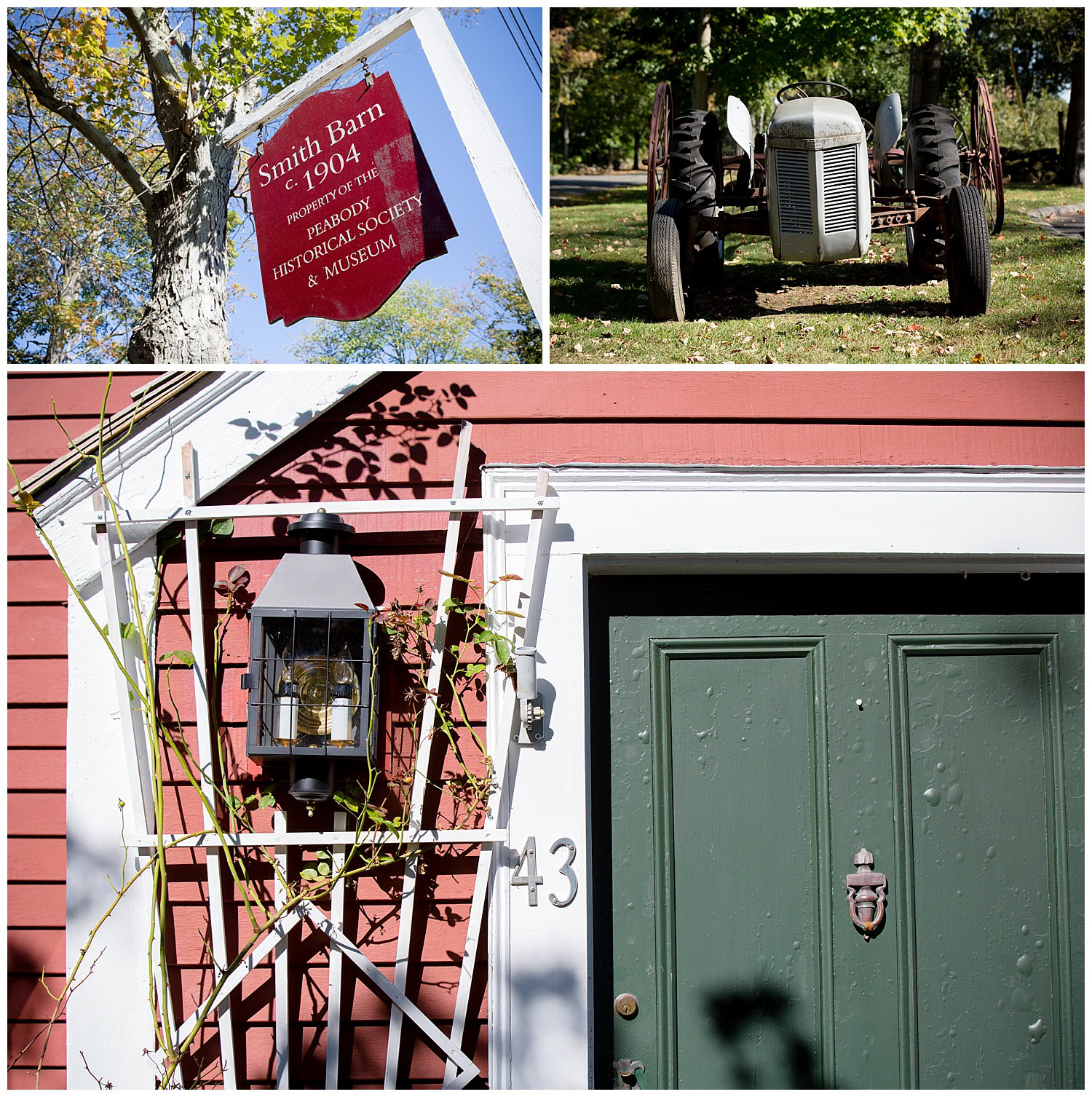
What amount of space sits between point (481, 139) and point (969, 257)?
1.87 metres

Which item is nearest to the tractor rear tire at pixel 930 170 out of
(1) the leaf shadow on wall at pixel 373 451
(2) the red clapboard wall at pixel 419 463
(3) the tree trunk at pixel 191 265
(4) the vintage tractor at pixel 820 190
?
(4) the vintage tractor at pixel 820 190

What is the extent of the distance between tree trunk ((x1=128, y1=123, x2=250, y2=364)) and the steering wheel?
6.56 feet

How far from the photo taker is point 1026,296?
8.89 feet

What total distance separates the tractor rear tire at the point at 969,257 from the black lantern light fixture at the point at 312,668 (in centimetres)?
242

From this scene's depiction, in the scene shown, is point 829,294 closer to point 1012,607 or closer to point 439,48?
point 1012,607

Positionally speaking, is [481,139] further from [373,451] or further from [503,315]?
[373,451]

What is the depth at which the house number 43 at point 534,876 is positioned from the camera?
A: 1.89 metres

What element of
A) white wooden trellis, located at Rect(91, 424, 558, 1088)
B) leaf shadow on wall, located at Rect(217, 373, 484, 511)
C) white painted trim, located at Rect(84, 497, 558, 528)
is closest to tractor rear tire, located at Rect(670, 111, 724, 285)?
leaf shadow on wall, located at Rect(217, 373, 484, 511)

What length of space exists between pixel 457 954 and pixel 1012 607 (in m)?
1.81

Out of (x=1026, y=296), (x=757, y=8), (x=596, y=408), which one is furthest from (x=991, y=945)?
(x=757, y=8)

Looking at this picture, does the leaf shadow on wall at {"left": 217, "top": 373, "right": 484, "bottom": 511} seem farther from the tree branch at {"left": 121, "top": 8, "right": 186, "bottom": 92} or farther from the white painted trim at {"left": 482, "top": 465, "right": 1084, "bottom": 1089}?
the tree branch at {"left": 121, "top": 8, "right": 186, "bottom": 92}

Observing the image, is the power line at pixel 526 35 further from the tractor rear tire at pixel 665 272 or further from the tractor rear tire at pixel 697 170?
the tractor rear tire at pixel 697 170

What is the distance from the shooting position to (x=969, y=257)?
2.79 metres

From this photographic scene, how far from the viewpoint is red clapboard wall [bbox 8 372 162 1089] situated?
1984mm
